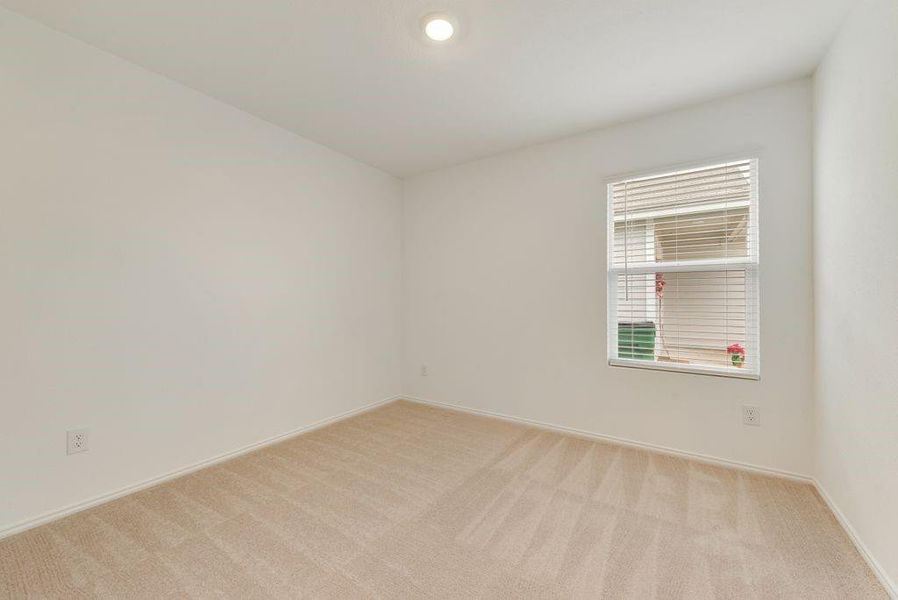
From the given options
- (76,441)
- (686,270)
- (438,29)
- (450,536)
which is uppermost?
(438,29)

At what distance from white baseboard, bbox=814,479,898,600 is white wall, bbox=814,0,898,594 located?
0.10 ft

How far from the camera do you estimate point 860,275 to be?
5.37 ft

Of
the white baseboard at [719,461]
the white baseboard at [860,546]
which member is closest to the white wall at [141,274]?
the white baseboard at [719,461]

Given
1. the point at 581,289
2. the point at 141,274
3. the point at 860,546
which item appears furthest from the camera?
the point at 581,289

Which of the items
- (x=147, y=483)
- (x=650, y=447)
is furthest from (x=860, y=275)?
(x=147, y=483)

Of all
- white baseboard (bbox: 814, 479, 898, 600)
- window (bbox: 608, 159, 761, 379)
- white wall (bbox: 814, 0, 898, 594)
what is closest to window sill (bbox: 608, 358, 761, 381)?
window (bbox: 608, 159, 761, 379)

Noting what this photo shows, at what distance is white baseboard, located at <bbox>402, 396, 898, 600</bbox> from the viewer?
4.91ft

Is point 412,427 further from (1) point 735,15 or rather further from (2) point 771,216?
(1) point 735,15

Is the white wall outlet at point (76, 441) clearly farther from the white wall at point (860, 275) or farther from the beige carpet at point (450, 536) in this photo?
the white wall at point (860, 275)

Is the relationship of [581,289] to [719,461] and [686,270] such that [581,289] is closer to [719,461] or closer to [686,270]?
[686,270]

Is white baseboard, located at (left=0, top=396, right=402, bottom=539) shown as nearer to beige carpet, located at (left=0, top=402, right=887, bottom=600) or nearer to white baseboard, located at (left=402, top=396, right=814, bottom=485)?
beige carpet, located at (left=0, top=402, right=887, bottom=600)

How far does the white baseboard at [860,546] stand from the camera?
138 centimetres

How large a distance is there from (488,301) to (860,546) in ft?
8.63

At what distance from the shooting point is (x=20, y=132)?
5.79ft
